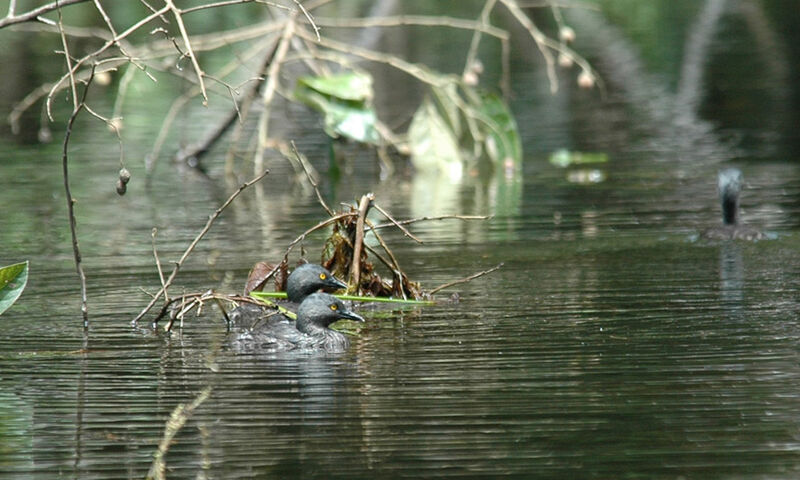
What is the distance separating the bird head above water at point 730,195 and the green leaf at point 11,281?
21.5 ft

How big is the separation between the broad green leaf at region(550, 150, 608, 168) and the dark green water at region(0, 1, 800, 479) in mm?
2314

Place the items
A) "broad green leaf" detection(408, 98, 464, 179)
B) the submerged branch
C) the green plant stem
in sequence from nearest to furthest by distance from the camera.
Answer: the submerged branch
the green plant stem
"broad green leaf" detection(408, 98, 464, 179)

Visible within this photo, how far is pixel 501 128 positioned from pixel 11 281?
9516 mm

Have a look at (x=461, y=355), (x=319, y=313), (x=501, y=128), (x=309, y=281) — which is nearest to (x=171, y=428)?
(x=461, y=355)

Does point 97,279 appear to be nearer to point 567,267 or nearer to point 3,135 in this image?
point 567,267

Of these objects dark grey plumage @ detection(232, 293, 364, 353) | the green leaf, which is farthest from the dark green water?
the green leaf

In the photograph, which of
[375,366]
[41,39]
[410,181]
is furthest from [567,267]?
[41,39]

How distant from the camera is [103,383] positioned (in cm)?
773

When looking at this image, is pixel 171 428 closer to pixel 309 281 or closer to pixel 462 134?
pixel 309 281

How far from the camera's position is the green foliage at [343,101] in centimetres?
1719

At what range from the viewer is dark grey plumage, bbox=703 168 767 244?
491 inches

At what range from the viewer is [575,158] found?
19.4 meters

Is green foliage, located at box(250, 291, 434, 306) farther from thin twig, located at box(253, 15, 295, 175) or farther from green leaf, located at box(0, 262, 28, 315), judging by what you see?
thin twig, located at box(253, 15, 295, 175)

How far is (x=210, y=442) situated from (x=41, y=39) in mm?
31696
